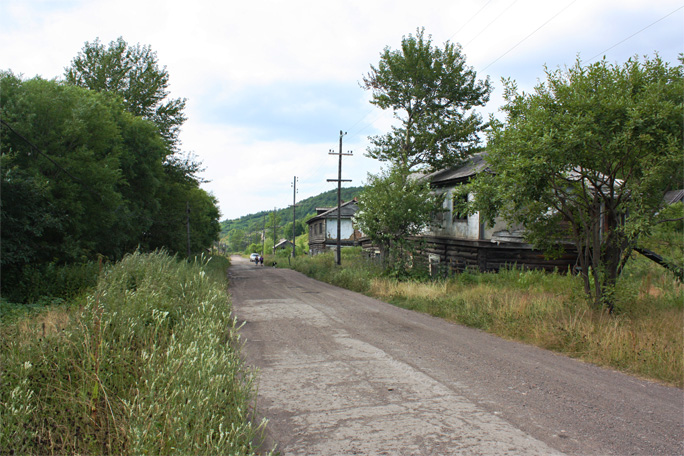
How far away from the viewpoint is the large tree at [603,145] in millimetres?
7699

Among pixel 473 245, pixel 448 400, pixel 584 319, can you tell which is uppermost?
pixel 473 245

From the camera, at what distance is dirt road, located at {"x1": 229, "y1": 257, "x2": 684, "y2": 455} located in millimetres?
4074

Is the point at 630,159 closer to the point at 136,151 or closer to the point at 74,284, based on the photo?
the point at 74,284

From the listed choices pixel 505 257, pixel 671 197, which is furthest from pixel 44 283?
pixel 671 197

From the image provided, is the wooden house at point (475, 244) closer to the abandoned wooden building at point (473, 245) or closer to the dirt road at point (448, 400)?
the abandoned wooden building at point (473, 245)

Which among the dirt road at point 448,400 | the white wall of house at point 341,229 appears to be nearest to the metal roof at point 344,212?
the white wall of house at point 341,229

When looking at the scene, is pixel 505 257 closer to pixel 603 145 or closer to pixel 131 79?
pixel 603 145

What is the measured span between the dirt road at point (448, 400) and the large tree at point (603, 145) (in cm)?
321

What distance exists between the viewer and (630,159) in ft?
27.7

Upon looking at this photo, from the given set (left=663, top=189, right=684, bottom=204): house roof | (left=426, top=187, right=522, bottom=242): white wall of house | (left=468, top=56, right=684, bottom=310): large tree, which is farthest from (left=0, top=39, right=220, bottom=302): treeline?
(left=663, top=189, right=684, bottom=204): house roof

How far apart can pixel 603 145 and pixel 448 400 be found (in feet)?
20.4

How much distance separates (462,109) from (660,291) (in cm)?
1762

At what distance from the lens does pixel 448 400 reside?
204 inches

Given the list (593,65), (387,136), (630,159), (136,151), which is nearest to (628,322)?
(630,159)
